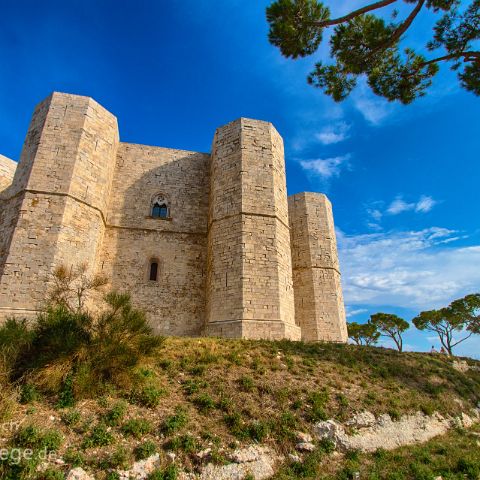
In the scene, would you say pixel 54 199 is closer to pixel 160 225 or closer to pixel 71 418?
pixel 160 225

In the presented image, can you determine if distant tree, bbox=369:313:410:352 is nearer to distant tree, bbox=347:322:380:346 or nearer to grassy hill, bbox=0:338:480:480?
distant tree, bbox=347:322:380:346

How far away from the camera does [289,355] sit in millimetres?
8852

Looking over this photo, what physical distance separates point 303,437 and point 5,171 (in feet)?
51.7

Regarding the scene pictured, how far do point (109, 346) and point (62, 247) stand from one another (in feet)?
19.3

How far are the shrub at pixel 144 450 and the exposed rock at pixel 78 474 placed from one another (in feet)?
2.17

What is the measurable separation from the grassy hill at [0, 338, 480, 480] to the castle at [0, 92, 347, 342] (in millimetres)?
3160

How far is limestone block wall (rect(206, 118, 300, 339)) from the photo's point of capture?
1121 cm

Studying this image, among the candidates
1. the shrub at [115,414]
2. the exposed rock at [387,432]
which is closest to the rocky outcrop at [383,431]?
the exposed rock at [387,432]

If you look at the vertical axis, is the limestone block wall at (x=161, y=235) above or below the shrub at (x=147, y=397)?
above

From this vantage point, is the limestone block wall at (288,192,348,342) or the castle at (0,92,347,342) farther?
the limestone block wall at (288,192,348,342)

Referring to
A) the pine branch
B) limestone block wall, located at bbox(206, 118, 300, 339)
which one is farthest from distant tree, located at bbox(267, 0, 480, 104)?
limestone block wall, located at bbox(206, 118, 300, 339)

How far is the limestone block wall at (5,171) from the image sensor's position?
47.5 ft

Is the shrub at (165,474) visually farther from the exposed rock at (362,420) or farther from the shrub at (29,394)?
the exposed rock at (362,420)

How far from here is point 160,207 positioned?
48.8 ft
